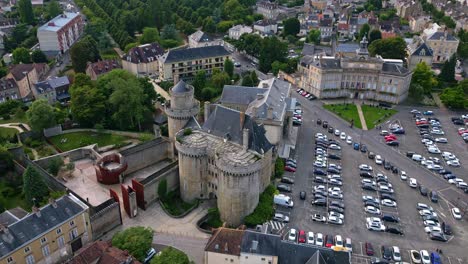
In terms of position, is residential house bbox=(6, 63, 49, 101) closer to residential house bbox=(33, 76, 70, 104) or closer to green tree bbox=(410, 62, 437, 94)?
residential house bbox=(33, 76, 70, 104)

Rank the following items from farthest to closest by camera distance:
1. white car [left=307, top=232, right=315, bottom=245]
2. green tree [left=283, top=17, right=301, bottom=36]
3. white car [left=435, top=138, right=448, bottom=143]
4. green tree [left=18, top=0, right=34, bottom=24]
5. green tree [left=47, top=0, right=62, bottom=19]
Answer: green tree [left=47, top=0, right=62, bottom=19] → green tree [left=283, top=17, right=301, bottom=36] → green tree [left=18, top=0, right=34, bottom=24] → white car [left=435, top=138, right=448, bottom=143] → white car [left=307, top=232, right=315, bottom=245]

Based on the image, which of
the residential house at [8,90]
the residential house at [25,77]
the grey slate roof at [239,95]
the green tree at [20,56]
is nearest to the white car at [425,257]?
the grey slate roof at [239,95]

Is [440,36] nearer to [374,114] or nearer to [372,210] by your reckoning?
[374,114]

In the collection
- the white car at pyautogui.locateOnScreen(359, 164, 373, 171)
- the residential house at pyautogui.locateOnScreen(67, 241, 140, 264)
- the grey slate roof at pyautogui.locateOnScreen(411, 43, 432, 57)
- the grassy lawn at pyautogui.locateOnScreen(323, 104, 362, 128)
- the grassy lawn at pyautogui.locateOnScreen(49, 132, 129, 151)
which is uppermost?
the grey slate roof at pyautogui.locateOnScreen(411, 43, 432, 57)

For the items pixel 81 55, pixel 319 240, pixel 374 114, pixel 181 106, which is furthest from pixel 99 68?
pixel 319 240

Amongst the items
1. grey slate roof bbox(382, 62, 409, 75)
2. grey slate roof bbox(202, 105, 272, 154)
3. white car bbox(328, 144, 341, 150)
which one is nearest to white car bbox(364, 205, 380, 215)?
grey slate roof bbox(202, 105, 272, 154)

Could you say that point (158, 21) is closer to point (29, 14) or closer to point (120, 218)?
point (29, 14)

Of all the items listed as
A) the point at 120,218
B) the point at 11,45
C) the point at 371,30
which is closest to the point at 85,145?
the point at 120,218
